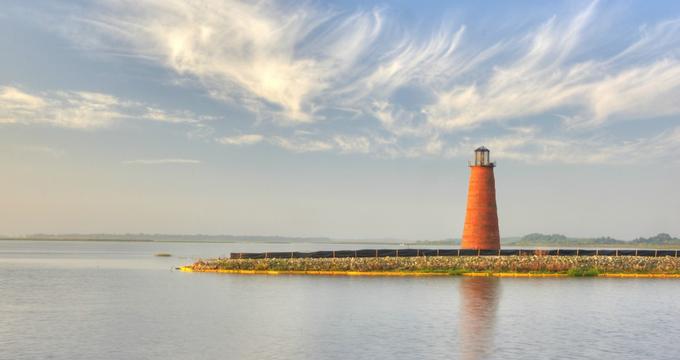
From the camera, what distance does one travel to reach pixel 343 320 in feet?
117

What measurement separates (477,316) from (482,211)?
36.8m

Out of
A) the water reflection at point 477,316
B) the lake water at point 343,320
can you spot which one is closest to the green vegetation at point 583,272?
the lake water at point 343,320

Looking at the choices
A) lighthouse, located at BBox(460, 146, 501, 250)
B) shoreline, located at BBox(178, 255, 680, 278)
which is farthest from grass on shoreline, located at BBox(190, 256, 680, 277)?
lighthouse, located at BBox(460, 146, 501, 250)

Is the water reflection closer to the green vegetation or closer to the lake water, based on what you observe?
the lake water

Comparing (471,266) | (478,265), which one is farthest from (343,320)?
(478,265)

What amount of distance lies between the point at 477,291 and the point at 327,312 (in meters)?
15.9

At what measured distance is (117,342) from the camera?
28719mm

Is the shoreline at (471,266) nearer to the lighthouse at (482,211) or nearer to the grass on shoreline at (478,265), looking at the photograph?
the grass on shoreline at (478,265)

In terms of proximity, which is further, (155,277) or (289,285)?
(155,277)

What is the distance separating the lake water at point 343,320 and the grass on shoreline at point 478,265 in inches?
268

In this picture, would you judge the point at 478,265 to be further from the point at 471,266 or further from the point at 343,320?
the point at 343,320

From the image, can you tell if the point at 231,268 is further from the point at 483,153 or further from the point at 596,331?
the point at 596,331

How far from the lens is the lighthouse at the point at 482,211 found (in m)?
73.2

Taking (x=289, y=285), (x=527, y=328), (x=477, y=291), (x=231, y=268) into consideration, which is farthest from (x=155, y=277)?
(x=527, y=328)
